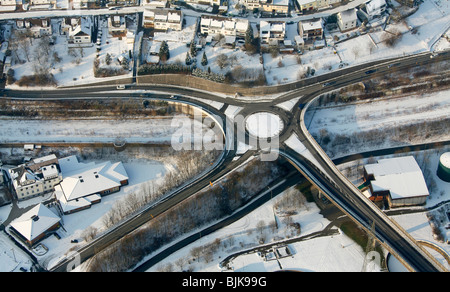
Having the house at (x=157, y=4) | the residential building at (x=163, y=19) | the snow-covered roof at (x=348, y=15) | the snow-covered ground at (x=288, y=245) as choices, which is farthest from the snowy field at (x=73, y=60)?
the snow-covered roof at (x=348, y=15)

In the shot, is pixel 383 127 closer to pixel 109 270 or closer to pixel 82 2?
pixel 109 270

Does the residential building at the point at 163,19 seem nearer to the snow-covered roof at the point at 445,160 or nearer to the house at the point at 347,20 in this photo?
the house at the point at 347,20

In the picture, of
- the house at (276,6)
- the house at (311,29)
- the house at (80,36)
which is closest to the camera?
the house at (80,36)

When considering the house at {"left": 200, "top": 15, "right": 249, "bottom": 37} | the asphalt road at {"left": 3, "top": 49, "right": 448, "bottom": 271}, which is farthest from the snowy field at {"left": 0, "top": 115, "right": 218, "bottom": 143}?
the house at {"left": 200, "top": 15, "right": 249, "bottom": 37}

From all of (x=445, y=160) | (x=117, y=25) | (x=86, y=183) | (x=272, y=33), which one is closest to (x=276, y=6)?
(x=272, y=33)

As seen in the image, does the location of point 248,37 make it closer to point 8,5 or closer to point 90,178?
point 90,178
